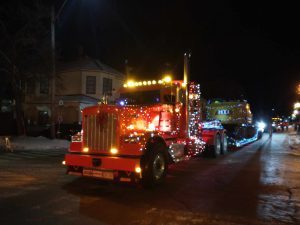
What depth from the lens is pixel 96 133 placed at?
33.3ft

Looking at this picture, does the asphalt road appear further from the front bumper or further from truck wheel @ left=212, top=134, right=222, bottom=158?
truck wheel @ left=212, top=134, right=222, bottom=158

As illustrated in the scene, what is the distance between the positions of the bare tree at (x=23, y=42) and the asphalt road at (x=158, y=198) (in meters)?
12.3

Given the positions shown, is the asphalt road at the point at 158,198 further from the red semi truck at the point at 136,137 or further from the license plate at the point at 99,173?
the red semi truck at the point at 136,137

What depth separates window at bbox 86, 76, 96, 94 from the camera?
121ft

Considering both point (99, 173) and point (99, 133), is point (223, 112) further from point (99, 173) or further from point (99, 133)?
point (99, 173)

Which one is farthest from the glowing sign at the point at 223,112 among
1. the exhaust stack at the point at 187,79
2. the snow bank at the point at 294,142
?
the exhaust stack at the point at 187,79

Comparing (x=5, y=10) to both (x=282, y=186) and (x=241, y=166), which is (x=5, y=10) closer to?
(x=241, y=166)

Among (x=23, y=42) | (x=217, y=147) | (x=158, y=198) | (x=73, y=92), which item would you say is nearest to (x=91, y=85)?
(x=73, y=92)

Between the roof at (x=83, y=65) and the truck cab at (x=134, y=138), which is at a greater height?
the roof at (x=83, y=65)

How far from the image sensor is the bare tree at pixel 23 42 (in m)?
24.0

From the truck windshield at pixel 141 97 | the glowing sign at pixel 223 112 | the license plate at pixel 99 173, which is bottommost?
the license plate at pixel 99 173

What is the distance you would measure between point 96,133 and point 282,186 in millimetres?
4958

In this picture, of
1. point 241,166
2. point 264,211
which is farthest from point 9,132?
point 264,211

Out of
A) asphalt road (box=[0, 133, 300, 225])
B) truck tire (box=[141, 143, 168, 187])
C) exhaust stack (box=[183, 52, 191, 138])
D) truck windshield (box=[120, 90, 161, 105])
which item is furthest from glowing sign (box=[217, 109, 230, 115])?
truck tire (box=[141, 143, 168, 187])
